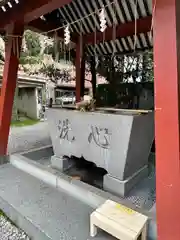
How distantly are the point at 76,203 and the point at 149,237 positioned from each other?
985mm

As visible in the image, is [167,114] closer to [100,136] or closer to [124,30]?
[100,136]

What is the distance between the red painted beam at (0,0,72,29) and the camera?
2.89 metres

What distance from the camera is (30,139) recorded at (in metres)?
6.00

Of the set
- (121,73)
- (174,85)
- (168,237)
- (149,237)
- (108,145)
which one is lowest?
(149,237)

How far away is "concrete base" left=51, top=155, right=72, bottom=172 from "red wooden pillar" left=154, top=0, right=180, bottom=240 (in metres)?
2.18

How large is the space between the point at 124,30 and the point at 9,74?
8.93 ft

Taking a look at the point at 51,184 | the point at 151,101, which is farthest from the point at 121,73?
the point at 51,184

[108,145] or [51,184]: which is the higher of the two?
[108,145]

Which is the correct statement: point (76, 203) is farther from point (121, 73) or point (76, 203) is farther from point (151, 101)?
point (121, 73)

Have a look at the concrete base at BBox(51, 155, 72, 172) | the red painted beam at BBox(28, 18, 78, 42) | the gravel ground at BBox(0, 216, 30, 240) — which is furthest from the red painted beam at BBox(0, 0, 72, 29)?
the gravel ground at BBox(0, 216, 30, 240)

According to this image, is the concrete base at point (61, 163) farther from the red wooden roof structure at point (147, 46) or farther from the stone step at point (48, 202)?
the red wooden roof structure at point (147, 46)

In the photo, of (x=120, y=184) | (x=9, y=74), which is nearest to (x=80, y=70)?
(x=9, y=74)

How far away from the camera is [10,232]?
229cm

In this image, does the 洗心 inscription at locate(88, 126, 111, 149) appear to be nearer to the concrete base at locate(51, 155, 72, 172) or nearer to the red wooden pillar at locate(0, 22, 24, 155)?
the concrete base at locate(51, 155, 72, 172)
